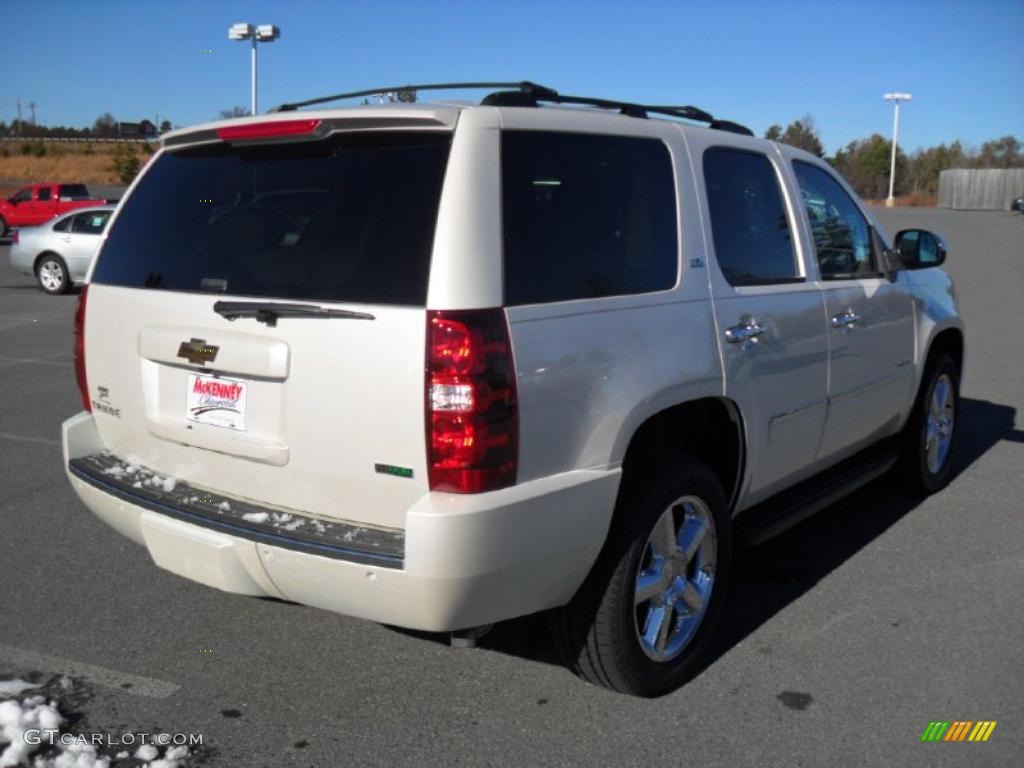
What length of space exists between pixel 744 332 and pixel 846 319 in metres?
1.03

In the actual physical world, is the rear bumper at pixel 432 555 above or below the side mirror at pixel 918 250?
below

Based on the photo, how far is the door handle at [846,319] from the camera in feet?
14.7

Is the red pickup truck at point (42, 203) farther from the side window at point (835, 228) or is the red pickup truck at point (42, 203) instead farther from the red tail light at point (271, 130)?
the red tail light at point (271, 130)

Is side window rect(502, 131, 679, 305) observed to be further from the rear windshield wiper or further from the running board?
the running board

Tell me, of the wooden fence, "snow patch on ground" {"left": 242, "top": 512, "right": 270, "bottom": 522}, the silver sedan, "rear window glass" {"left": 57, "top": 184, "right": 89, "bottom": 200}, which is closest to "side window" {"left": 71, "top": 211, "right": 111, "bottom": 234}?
the silver sedan

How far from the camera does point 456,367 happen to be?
2.75m

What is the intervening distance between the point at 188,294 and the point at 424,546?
126 centimetres

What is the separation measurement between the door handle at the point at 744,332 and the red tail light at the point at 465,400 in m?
1.21

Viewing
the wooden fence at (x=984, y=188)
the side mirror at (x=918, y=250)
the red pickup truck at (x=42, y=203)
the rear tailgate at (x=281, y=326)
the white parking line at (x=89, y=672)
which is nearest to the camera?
the rear tailgate at (x=281, y=326)

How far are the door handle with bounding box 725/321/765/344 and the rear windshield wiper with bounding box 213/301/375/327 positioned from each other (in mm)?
1461

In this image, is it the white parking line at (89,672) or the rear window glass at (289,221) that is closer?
the rear window glass at (289,221)

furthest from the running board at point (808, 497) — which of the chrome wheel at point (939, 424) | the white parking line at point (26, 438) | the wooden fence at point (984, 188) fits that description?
the wooden fence at point (984, 188)

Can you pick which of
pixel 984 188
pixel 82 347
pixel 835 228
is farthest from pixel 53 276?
pixel 984 188

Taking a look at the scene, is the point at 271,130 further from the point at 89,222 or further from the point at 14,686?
the point at 89,222
